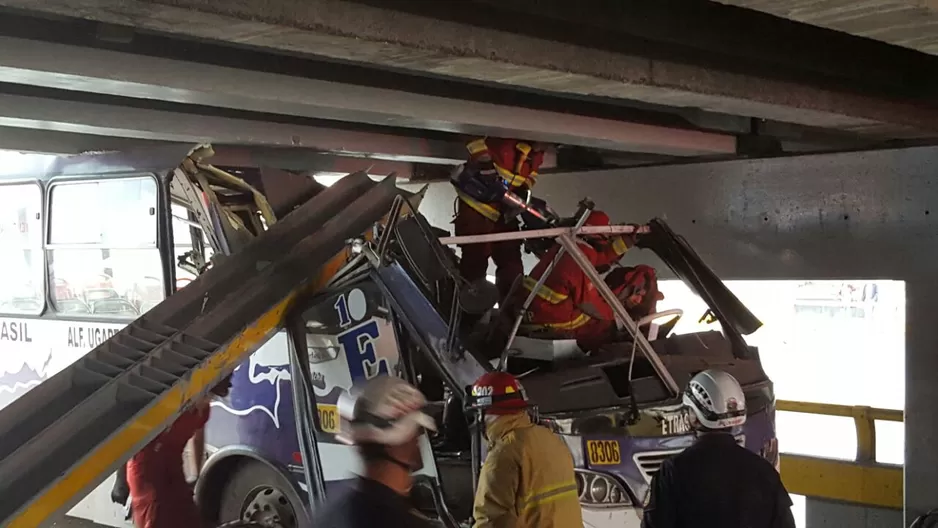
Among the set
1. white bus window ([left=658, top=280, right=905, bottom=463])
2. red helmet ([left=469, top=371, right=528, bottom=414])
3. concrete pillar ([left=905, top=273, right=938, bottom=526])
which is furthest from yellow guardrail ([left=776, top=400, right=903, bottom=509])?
red helmet ([left=469, top=371, right=528, bottom=414])

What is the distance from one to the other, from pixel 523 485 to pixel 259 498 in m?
2.41

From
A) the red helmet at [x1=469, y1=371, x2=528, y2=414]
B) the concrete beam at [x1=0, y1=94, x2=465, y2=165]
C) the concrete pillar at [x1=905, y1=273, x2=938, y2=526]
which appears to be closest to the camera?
the red helmet at [x1=469, y1=371, x2=528, y2=414]

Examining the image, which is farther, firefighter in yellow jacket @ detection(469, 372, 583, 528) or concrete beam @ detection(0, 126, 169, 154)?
concrete beam @ detection(0, 126, 169, 154)

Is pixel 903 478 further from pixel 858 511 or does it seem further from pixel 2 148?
pixel 2 148

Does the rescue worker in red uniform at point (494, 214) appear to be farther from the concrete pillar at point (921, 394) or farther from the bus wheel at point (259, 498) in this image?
the concrete pillar at point (921, 394)

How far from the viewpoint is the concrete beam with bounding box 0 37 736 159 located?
13.0 feet

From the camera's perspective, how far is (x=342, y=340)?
5461 millimetres

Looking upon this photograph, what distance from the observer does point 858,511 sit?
7.52 m

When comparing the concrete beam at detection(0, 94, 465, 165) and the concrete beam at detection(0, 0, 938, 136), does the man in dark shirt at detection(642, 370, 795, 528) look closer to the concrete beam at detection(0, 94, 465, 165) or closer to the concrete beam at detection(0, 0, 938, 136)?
the concrete beam at detection(0, 0, 938, 136)

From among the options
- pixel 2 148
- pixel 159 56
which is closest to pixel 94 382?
pixel 159 56

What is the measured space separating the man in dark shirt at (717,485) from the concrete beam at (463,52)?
157 cm

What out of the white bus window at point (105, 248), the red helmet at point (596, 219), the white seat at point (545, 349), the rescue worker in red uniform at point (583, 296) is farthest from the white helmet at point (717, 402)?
the white bus window at point (105, 248)

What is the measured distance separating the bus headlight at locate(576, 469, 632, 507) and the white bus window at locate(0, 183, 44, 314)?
430 centimetres

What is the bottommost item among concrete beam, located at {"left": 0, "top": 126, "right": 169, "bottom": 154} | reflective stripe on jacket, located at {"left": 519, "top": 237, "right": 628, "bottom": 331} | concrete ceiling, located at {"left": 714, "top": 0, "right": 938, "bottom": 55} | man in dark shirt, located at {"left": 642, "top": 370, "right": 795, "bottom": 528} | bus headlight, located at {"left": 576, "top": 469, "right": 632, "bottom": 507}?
bus headlight, located at {"left": 576, "top": 469, "right": 632, "bottom": 507}
